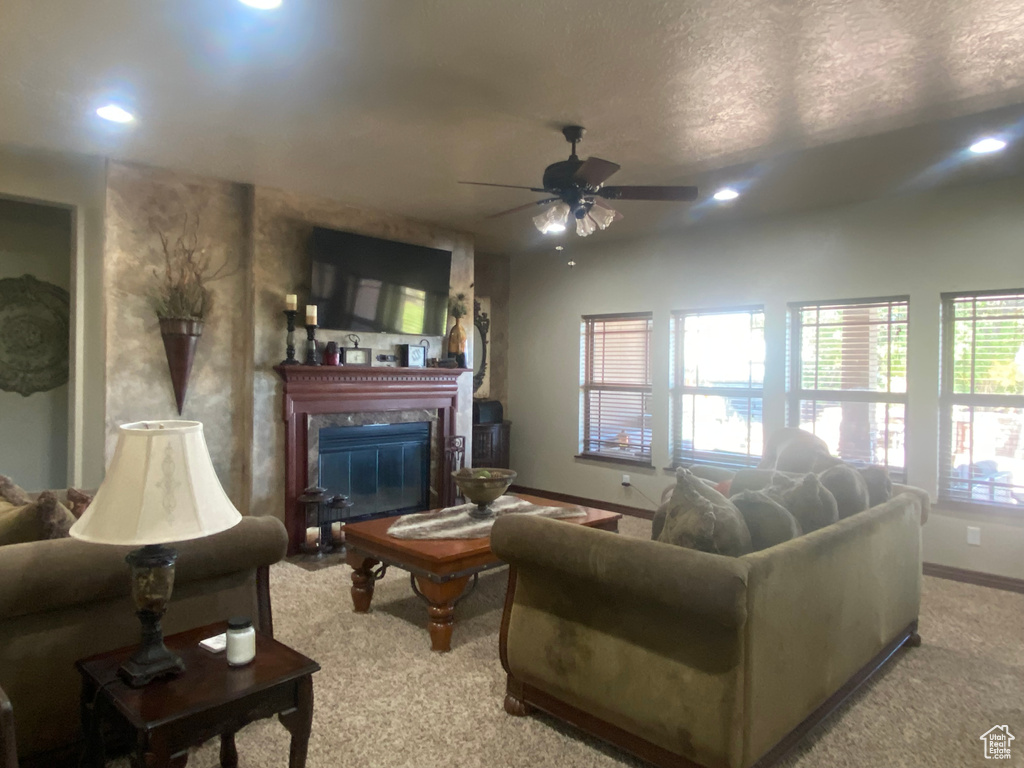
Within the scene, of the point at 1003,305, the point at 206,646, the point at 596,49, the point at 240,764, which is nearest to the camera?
the point at 206,646

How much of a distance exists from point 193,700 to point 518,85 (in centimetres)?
253

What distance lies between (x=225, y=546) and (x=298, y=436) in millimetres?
2476

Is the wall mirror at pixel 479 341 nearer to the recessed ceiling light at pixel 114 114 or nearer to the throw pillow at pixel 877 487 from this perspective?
the recessed ceiling light at pixel 114 114

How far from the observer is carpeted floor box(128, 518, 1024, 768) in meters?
2.14

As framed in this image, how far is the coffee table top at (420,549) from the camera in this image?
2.90 meters

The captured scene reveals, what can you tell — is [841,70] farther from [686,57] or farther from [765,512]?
[765,512]

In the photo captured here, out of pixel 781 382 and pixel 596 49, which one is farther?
pixel 781 382

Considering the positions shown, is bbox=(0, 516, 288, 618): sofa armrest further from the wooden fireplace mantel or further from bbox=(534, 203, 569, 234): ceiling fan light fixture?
the wooden fireplace mantel

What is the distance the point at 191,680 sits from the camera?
1619mm

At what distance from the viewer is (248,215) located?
4.44 m

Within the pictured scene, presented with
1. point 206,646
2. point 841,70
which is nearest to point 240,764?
point 206,646

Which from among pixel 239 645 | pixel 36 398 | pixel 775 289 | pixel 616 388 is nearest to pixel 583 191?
pixel 239 645

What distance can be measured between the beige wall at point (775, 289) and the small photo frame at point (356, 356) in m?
2.19

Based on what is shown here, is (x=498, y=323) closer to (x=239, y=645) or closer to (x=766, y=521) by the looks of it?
(x=766, y=521)
